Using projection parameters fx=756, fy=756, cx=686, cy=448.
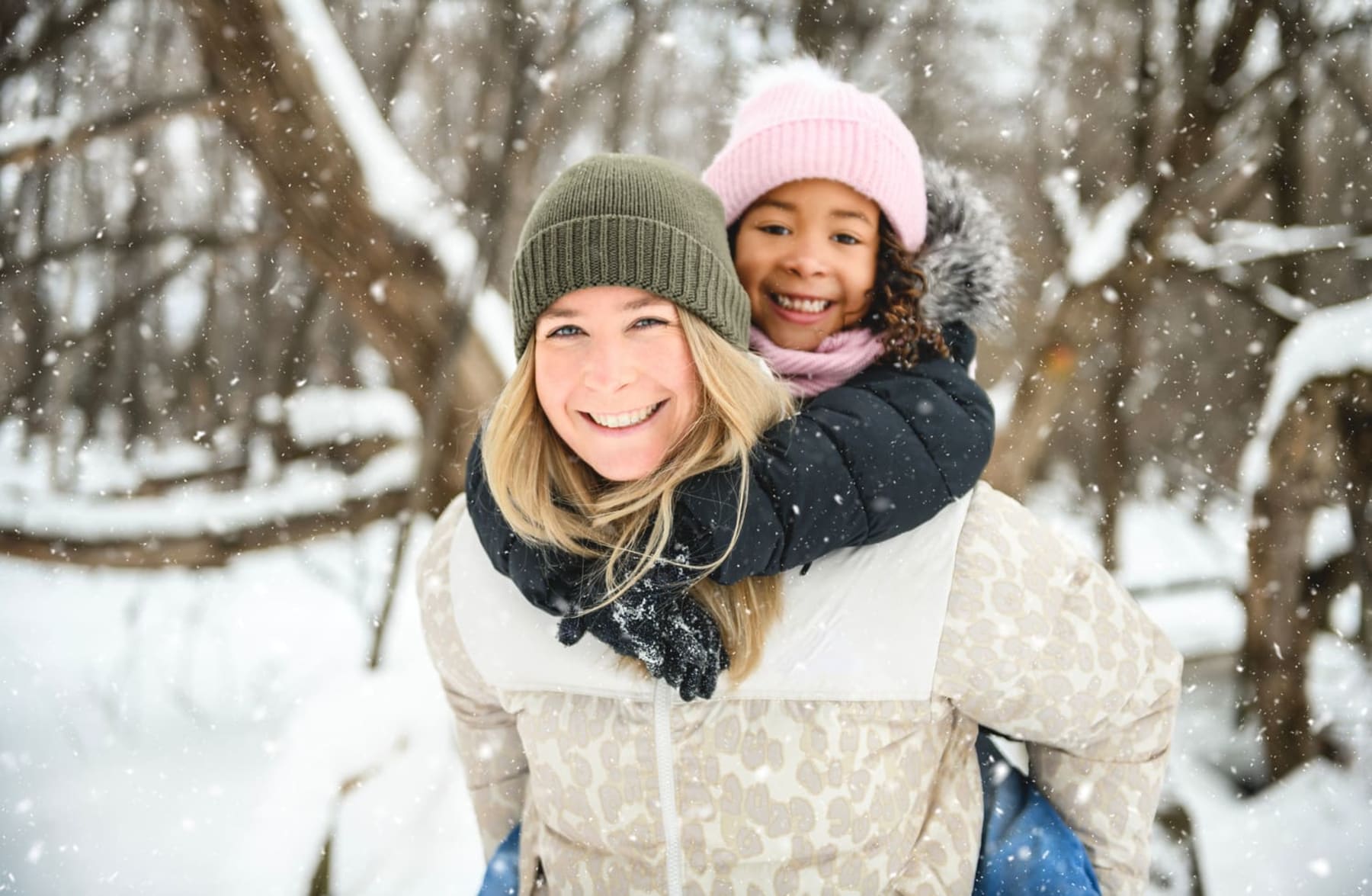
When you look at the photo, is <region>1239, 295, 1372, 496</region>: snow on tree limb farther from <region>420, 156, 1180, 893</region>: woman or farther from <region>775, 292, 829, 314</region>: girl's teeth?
<region>775, 292, 829, 314</region>: girl's teeth

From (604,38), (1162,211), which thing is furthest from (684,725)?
(604,38)

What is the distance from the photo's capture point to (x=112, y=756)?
455 cm

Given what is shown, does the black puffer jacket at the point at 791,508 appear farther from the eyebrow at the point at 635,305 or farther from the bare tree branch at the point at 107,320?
the bare tree branch at the point at 107,320

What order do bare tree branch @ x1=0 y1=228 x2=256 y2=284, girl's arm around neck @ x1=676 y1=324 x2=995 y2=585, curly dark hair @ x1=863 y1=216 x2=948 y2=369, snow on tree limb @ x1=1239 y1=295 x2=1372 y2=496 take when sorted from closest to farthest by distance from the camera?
girl's arm around neck @ x1=676 y1=324 x2=995 y2=585 → curly dark hair @ x1=863 y1=216 x2=948 y2=369 → snow on tree limb @ x1=1239 y1=295 x2=1372 y2=496 → bare tree branch @ x1=0 y1=228 x2=256 y2=284

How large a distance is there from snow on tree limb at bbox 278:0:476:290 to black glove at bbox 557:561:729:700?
1696 mm

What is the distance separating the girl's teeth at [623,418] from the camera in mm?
1271

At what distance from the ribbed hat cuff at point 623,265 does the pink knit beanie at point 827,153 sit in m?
0.33

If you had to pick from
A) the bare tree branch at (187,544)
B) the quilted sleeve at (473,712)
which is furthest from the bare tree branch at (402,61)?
the quilted sleeve at (473,712)

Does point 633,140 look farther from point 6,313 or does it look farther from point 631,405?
point 6,313

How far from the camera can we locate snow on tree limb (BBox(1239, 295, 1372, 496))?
2.84m

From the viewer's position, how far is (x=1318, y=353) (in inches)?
114

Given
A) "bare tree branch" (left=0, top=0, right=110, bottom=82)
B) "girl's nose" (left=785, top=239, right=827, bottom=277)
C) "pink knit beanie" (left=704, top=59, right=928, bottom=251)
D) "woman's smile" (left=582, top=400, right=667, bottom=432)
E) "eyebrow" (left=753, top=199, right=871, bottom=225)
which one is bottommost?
"woman's smile" (left=582, top=400, right=667, bottom=432)

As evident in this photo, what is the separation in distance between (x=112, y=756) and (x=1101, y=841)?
212 inches

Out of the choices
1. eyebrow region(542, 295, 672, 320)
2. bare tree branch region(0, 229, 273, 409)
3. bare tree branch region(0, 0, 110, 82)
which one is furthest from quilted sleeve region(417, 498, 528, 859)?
bare tree branch region(0, 0, 110, 82)
